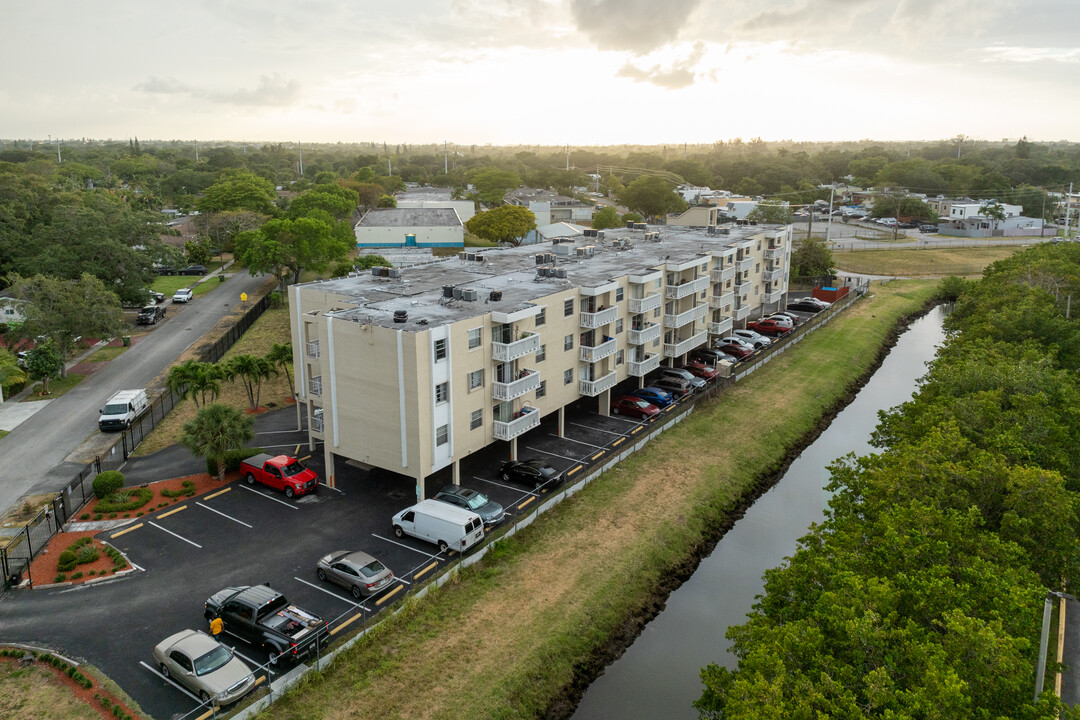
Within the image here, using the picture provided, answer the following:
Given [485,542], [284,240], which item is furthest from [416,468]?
[284,240]

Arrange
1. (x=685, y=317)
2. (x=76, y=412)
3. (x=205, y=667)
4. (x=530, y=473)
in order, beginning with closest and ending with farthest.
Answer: (x=205, y=667) < (x=530, y=473) < (x=76, y=412) < (x=685, y=317)

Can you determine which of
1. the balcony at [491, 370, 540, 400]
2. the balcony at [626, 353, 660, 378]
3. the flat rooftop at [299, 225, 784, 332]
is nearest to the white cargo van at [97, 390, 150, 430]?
the flat rooftop at [299, 225, 784, 332]

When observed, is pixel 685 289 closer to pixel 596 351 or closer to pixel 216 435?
pixel 596 351

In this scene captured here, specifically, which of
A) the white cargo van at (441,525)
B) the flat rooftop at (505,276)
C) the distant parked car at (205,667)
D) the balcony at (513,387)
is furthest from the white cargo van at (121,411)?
the distant parked car at (205,667)

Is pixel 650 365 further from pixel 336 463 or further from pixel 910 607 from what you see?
pixel 910 607

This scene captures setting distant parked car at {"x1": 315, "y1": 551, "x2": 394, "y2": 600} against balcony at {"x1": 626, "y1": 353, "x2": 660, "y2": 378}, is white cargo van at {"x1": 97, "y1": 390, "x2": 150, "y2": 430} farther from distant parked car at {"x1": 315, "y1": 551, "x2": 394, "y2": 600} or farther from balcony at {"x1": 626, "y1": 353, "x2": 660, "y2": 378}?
balcony at {"x1": 626, "y1": 353, "x2": 660, "y2": 378}

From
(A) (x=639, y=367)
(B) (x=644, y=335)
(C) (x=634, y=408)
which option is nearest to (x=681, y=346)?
(B) (x=644, y=335)
